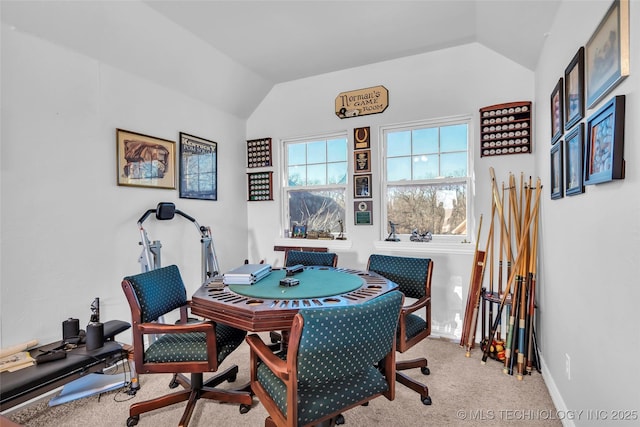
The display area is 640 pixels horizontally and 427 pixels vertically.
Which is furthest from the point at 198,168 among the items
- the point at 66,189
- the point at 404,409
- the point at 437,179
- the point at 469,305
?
the point at 469,305

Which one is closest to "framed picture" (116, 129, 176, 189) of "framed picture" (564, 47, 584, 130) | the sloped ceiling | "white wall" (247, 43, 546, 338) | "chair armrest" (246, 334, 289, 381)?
the sloped ceiling

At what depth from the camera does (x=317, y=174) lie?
4012 mm

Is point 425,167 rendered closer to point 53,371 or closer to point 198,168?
point 198,168

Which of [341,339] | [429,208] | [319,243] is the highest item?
[429,208]

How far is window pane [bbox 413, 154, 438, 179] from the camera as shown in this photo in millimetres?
3432

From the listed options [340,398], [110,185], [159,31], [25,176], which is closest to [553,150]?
[340,398]

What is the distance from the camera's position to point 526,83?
9.74 ft

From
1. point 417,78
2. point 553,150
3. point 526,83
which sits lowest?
point 553,150

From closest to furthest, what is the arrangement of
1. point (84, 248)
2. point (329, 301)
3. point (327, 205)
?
point (329, 301) < point (84, 248) < point (327, 205)

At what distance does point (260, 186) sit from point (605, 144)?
139 inches

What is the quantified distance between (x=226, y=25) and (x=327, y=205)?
2.13 metres

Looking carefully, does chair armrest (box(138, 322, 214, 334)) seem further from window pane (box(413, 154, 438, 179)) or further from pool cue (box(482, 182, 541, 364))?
window pane (box(413, 154, 438, 179))

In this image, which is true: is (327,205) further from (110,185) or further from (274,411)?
(274,411)

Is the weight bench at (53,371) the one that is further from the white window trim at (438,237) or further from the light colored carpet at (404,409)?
the white window trim at (438,237)
